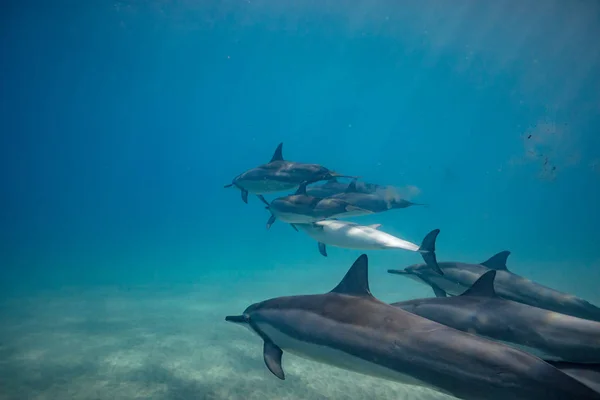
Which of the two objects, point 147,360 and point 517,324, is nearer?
point 517,324

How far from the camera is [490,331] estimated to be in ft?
12.8

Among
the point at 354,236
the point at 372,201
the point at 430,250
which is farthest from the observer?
the point at 372,201

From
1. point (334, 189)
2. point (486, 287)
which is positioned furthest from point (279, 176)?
point (486, 287)

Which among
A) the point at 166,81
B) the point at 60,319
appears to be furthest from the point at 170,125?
the point at 60,319

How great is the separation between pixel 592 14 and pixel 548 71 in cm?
1657

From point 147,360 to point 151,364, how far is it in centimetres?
29

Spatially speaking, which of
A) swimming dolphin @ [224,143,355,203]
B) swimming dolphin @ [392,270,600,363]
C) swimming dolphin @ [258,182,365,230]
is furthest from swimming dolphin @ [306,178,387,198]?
swimming dolphin @ [392,270,600,363]

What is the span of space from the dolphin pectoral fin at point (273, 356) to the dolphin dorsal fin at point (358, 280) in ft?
3.76

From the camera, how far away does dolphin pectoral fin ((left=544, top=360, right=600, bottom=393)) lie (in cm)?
245

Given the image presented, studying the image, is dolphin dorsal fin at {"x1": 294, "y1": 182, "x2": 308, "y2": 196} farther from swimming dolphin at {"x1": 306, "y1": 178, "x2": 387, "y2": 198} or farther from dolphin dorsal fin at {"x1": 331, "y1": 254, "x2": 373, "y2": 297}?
dolphin dorsal fin at {"x1": 331, "y1": 254, "x2": 373, "y2": 297}

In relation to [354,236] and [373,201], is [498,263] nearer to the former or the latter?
[354,236]

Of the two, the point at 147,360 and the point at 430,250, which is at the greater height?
the point at 430,250

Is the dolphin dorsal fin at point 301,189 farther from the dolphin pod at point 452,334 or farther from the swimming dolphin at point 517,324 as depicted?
the swimming dolphin at point 517,324

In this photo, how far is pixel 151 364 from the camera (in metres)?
7.47
